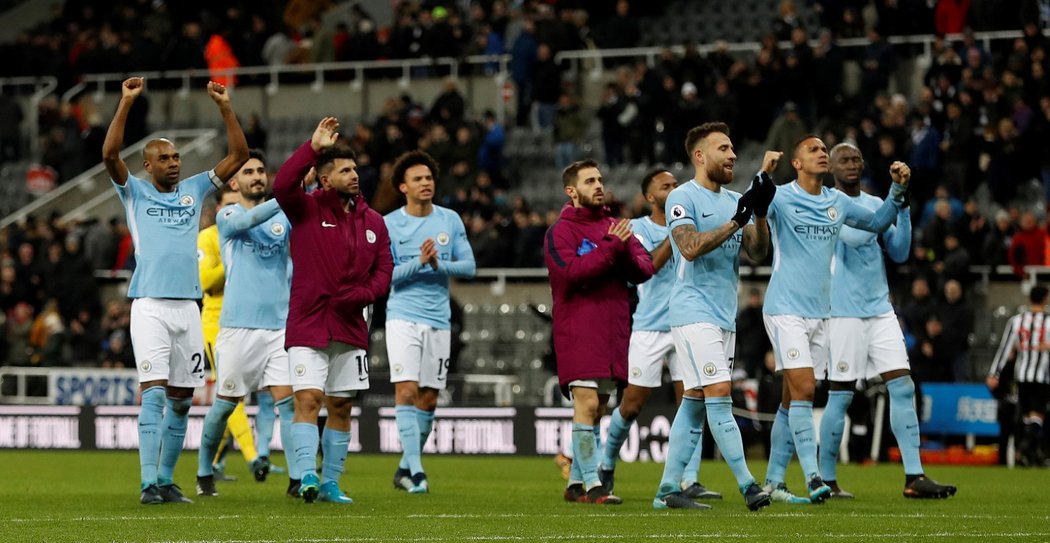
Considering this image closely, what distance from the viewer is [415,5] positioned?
3459cm

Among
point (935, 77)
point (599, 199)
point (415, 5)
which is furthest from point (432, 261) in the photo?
point (415, 5)

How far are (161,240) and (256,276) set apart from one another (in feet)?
5.82

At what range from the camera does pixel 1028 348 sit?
2016cm

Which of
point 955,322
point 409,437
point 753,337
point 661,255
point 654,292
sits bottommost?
point 409,437

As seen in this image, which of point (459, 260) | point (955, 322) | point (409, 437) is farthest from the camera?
point (955, 322)

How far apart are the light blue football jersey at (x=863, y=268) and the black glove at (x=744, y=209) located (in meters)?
2.70

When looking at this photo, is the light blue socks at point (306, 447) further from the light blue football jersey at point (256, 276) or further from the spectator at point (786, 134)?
the spectator at point (786, 134)

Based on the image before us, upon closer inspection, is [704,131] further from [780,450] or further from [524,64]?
[524,64]

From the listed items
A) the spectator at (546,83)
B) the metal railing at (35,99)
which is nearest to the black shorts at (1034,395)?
the spectator at (546,83)

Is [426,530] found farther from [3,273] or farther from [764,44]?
[3,273]

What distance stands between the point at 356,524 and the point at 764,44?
1801 cm

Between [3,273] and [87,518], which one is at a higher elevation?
[3,273]

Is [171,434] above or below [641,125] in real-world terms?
below

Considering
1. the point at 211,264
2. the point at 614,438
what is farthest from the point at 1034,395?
the point at 211,264
